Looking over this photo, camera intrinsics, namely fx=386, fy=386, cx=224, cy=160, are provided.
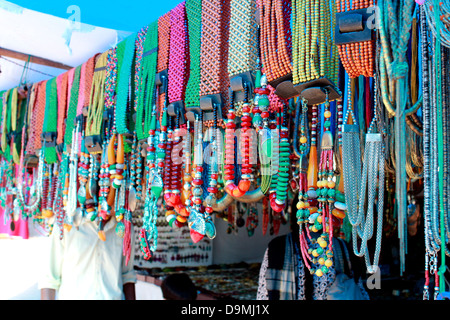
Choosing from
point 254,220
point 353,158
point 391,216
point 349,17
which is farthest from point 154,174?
point 254,220

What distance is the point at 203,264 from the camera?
19.1ft

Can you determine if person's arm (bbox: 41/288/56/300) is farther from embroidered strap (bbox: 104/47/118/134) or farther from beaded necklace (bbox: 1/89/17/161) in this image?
embroidered strap (bbox: 104/47/118/134)

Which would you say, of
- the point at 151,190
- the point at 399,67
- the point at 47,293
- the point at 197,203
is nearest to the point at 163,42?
the point at 151,190

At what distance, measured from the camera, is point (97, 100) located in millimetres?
2191

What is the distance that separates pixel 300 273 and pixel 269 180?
46.2 inches

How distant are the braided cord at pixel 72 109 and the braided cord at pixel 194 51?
3.52 feet

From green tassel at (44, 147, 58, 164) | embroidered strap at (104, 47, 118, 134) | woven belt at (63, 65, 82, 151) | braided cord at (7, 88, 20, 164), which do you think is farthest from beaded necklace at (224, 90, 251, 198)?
braided cord at (7, 88, 20, 164)

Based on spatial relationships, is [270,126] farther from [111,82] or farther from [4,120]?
[4,120]

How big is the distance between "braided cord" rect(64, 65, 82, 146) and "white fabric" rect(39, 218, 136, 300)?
0.66 meters

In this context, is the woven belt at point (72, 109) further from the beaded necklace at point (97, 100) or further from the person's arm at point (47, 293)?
the person's arm at point (47, 293)

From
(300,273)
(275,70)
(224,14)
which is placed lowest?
(300,273)

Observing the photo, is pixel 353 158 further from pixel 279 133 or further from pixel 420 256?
pixel 420 256

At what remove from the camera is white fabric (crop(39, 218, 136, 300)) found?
2656 millimetres

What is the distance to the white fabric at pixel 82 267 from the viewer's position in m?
2.66
